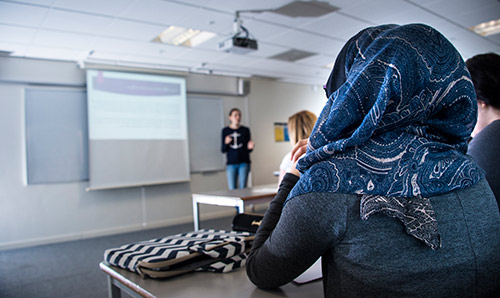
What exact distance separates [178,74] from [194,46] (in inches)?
45.9

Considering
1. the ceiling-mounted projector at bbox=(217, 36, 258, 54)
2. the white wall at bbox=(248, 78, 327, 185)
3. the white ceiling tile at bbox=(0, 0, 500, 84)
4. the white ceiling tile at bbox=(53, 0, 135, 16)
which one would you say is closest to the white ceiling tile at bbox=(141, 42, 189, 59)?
the white ceiling tile at bbox=(0, 0, 500, 84)

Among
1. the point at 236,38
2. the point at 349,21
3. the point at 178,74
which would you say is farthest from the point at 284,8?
the point at 178,74

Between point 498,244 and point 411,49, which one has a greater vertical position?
point 411,49

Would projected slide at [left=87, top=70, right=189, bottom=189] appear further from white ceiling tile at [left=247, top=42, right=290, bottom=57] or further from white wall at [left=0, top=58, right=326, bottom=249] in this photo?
white ceiling tile at [left=247, top=42, right=290, bottom=57]

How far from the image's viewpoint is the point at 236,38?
386 centimetres

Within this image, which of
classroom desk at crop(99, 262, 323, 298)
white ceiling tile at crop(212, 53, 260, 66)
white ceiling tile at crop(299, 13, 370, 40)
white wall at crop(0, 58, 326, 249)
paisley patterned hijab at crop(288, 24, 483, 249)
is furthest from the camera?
white ceiling tile at crop(212, 53, 260, 66)

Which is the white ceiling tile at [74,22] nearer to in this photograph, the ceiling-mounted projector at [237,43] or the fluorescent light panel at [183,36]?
the fluorescent light panel at [183,36]

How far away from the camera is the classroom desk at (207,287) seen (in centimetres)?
74

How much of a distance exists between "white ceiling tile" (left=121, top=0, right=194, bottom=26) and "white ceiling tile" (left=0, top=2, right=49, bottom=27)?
2.35ft

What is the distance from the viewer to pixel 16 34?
149 inches

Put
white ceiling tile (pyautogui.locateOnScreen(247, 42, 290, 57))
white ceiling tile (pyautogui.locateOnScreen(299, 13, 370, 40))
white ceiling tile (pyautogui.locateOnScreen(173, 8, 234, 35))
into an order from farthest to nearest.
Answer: white ceiling tile (pyautogui.locateOnScreen(247, 42, 290, 57)) < white ceiling tile (pyautogui.locateOnScreen(299, 13, 370, 40)) < white ceiling tile (pyautogui.locateOnScreen(173, 8, 234, 35))

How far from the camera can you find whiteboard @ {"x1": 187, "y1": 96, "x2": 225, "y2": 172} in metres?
5.96

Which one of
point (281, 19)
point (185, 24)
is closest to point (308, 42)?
point (281, 19)

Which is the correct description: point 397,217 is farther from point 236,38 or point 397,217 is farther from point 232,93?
point 232,93
